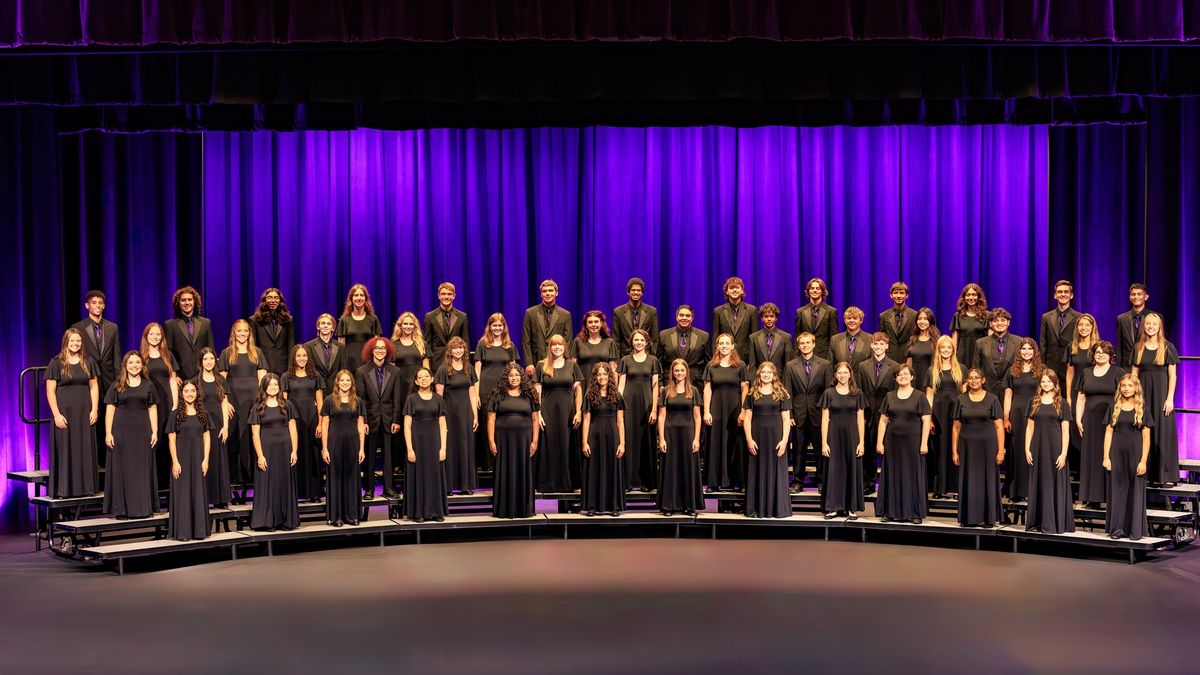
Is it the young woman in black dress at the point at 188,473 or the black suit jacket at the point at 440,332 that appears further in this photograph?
the black suit jacket at the point at 440,332

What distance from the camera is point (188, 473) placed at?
29.8 feet

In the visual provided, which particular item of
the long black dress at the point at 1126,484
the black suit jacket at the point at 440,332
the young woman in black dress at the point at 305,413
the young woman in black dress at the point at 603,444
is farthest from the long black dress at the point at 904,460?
the young woman in black dress at the point at 305,413

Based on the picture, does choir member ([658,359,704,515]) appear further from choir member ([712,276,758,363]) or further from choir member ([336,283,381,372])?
choir member ([336,283,381,372])

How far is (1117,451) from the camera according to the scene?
361 inches

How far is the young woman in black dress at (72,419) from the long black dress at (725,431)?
469 cm

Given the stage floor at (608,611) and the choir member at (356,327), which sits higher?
the choir member at (356,327)

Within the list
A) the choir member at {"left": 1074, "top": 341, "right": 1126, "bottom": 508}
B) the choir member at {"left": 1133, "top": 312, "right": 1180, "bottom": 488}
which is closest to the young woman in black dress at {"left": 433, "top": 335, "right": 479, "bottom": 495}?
the choir member at {"left": 1074, "top": 341, "right": 1126, "bottom": 508}

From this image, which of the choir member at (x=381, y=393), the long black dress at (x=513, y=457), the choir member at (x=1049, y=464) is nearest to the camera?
the choir member at (x=1049, y=464)

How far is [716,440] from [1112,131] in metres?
4.60

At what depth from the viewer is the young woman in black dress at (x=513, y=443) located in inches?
386

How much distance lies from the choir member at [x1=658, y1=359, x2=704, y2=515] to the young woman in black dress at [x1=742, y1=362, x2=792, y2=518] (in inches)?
15.5

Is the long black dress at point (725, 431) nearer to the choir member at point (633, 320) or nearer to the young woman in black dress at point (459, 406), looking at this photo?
the choir member at point (633, 320)

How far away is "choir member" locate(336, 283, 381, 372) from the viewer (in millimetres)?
10477

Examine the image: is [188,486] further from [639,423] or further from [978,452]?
[978,452]
